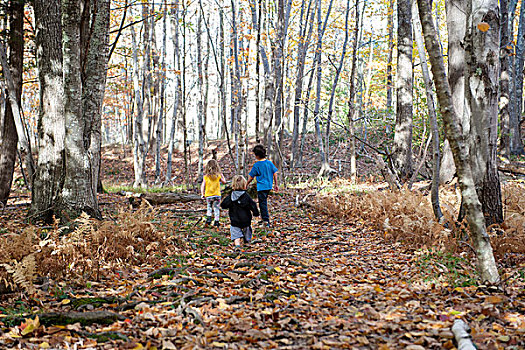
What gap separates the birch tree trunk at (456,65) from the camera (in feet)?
20.6

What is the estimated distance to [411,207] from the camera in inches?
297

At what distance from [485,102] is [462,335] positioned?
372 centimetres

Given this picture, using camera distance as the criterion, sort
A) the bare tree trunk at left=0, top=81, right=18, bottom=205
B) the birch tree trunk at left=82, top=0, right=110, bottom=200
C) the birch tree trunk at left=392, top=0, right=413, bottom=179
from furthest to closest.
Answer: the birch tree trunk at left=392, top=0, right=413, bottom=179, the bare tree trunk at left=0, top=81, right=18, bottom=205, the birch tree trunk at left=82, top=0, right=110, bottom=200

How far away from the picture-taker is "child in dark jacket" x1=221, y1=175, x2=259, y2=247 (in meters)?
6.90

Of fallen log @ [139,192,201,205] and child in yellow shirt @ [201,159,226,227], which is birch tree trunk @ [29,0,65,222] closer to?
child in yellow shirt @ [201,159,226,227]

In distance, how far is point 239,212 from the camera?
6.91 metres

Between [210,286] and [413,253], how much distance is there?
139 inches

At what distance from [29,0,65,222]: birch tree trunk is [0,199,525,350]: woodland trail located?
319 cm

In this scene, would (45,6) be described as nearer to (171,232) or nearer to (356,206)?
(171,232)

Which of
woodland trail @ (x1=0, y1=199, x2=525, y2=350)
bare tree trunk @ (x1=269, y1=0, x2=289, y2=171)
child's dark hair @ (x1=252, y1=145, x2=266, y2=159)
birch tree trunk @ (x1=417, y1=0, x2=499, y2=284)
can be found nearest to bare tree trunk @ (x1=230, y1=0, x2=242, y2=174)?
bare tree trunk @ (x1=269, y1=0, x2=289, y2=171)

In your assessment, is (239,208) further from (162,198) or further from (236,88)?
(236,88)

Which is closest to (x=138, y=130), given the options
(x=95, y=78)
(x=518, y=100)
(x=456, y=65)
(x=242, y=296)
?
(x=95, y=78)

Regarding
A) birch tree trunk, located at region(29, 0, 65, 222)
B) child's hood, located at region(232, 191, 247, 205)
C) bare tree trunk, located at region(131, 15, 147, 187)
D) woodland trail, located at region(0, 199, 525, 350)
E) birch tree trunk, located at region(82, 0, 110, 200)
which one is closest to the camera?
woodland trail, located at region(0, 199, 525, 350)

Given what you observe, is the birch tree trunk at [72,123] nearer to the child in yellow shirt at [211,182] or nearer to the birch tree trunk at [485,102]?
the child in yellow shirt at [211,182]
